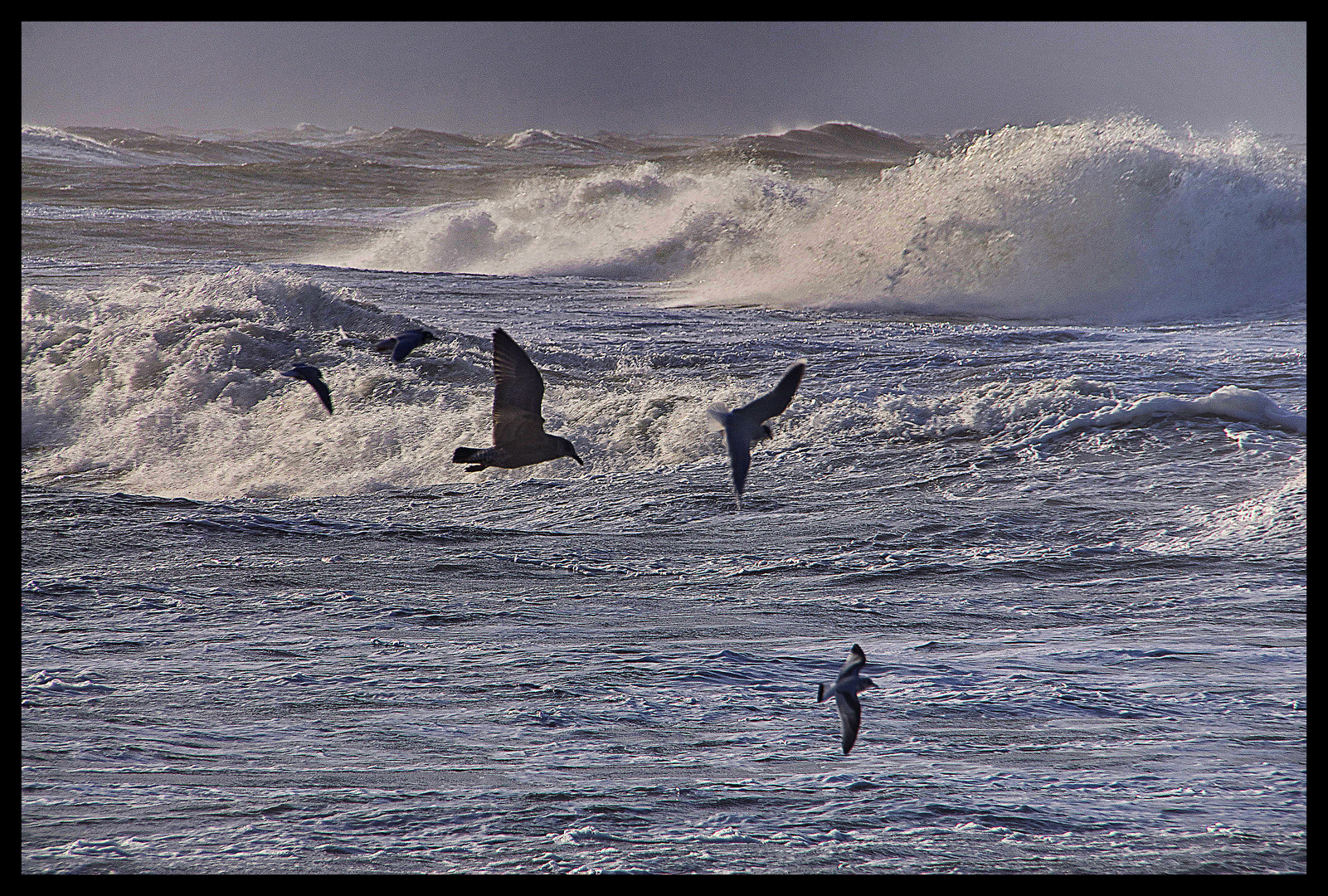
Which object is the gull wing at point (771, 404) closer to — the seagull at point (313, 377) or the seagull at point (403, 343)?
the seagull at point (403, 343)

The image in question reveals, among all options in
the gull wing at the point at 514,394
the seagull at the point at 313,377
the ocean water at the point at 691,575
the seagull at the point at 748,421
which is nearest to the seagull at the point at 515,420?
the gull wing at the point at 514,394

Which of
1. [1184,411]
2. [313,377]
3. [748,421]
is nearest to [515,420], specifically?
[313,377]

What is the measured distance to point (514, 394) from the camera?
15.2 feet

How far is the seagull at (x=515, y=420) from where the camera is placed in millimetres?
4594

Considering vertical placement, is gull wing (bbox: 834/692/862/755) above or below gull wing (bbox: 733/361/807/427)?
below

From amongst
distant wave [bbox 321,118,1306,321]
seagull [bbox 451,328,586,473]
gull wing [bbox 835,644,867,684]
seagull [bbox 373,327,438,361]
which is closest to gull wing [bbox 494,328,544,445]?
seagull [bbox 451,328,586,473]

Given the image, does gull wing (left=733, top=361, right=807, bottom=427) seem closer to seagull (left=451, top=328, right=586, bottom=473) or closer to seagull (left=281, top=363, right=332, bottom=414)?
seagull (left=451, top=328, right=586, bottom=473)

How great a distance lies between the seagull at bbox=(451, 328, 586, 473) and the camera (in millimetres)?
4594

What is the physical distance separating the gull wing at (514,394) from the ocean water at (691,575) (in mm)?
1081

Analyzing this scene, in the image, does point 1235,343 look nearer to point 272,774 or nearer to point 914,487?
point 914,487

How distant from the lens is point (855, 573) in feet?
21.2

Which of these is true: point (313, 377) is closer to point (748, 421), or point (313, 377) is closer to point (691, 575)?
point (748, 421)

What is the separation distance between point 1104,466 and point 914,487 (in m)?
1.43
